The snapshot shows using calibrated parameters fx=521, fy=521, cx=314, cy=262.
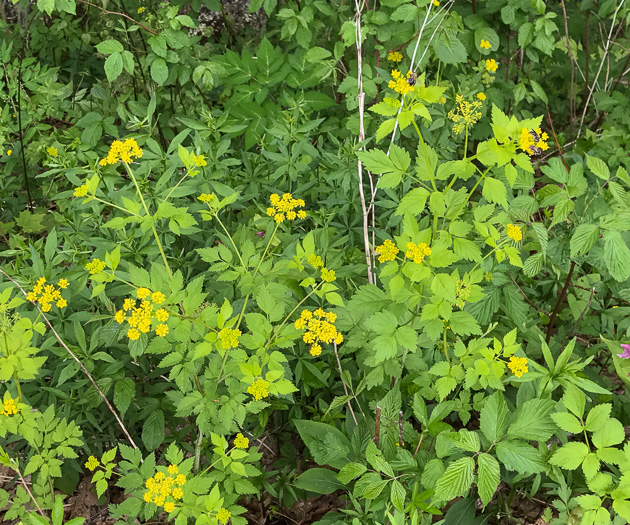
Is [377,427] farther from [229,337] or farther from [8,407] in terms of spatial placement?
[8,407]

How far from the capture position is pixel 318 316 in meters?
1.49

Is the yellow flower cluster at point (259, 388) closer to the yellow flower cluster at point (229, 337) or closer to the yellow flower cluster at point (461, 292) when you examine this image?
the yellow flower cluster at point (229, 337)

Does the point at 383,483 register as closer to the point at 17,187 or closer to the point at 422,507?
the point at 422,507

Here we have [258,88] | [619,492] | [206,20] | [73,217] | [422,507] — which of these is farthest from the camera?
[206,20]

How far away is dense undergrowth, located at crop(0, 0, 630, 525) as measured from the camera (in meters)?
1.45

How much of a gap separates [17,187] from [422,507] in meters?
2.69

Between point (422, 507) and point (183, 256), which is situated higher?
point (183, 256)

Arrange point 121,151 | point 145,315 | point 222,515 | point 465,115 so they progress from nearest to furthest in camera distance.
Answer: point 145,315, point 222,515, point 121,151, point 465,115

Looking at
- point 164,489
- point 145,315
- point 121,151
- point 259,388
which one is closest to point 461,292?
point 259,388

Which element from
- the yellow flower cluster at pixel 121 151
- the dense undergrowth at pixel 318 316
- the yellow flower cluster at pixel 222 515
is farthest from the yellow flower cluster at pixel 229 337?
the yellow flower cluster at pixel 121 151

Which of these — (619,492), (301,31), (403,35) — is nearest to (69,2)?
(301,31)

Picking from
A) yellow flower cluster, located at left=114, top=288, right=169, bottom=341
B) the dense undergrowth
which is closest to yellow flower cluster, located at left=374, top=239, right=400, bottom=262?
the dense undergrowth

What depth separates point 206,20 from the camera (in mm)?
4316

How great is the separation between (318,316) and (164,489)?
64cm
